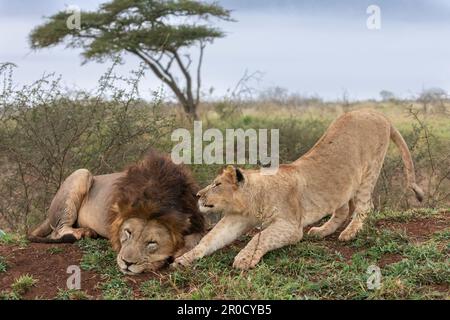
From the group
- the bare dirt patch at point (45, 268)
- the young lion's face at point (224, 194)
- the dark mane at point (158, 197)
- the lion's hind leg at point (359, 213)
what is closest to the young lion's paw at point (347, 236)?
the lion's hind leg at point (359, 213)

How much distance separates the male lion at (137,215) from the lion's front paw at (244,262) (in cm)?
43

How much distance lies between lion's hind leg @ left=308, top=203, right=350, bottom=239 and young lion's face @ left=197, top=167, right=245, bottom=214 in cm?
88

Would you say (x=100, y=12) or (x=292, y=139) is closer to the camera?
(x=292, y=139)

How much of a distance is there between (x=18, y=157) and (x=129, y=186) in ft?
13.2

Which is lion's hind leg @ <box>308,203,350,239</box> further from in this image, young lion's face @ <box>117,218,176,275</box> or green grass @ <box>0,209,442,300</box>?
young lion's face @ <box>117,218,176,275</box>

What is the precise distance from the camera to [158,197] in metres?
5.03

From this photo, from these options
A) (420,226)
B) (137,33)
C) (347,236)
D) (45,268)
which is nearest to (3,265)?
(45,268)

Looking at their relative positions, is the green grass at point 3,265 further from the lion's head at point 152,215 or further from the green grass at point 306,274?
the lion's head at point 152,215

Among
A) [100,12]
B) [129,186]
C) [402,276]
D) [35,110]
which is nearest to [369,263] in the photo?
[402,276]

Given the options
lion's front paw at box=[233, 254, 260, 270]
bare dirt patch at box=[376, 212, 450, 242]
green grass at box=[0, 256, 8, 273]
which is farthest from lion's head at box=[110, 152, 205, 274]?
bare dirt patch at box=[376, 212, 450, 242]

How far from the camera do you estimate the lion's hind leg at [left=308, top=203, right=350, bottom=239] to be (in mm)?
5781
